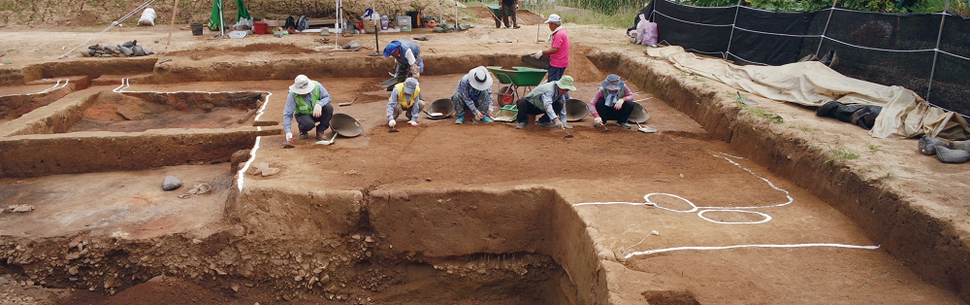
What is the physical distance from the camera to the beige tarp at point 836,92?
229 inches

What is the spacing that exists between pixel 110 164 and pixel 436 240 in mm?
4608

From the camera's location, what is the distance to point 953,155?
4988mm

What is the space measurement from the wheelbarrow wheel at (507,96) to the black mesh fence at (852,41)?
4.45m

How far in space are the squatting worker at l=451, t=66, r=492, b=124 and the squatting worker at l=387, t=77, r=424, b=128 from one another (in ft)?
1.88

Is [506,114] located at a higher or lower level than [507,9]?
lower

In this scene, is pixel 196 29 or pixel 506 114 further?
pixel 196 29

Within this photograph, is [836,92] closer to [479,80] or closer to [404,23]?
[479,80]

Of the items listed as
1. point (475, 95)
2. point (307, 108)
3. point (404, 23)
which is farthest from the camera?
point (404, 23)

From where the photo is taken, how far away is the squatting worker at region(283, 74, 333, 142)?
6699 mm

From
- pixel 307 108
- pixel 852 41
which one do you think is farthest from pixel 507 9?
pixel 307 108

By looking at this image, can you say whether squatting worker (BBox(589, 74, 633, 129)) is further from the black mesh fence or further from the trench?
the black mesh fence

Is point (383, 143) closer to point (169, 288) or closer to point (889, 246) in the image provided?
point (169, 288)

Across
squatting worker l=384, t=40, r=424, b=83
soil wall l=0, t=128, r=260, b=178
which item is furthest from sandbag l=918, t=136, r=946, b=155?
soil wall l=0, t=128, r=260, b=178

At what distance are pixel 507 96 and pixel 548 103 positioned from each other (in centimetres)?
172
